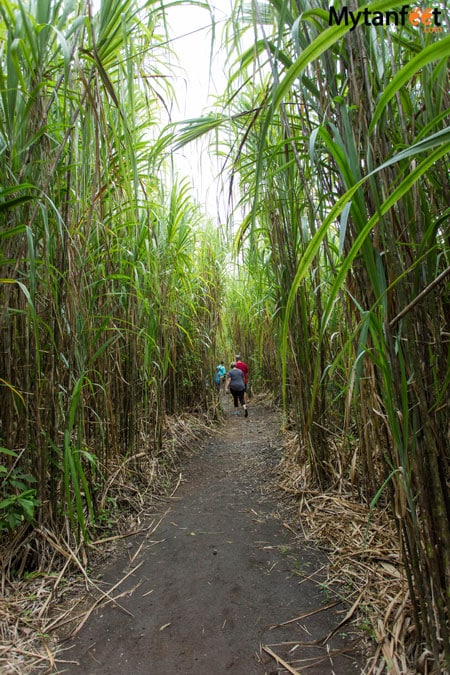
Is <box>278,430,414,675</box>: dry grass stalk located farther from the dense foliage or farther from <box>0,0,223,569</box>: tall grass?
<box>0,0,223,569</box>: tall grass

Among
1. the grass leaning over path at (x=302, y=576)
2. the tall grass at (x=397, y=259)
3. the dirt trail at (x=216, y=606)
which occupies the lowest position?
the dirt trail at (x=216, y=606)

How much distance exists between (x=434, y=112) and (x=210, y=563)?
159 centimetres

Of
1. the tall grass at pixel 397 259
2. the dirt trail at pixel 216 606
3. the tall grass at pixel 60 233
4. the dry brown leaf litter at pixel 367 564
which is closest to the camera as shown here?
the tall grass at pixel 397 259

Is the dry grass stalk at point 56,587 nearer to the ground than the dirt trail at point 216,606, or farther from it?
farther from it

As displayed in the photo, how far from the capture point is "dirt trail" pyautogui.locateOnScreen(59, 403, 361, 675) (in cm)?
92

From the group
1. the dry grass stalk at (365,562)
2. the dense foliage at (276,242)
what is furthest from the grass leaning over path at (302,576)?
the dense foliage at (276,242)

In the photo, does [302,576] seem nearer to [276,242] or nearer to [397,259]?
[397,259]

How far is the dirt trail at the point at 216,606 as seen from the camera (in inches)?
36.0

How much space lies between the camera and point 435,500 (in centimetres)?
65

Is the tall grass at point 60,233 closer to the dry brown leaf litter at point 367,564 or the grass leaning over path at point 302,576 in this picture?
the grass leaning over path at point 302,576

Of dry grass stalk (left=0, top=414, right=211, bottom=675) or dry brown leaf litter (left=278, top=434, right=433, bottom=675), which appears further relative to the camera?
dry grass stalk (left=0, top=414, right=211, bottom=675)

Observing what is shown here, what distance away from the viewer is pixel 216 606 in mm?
1110

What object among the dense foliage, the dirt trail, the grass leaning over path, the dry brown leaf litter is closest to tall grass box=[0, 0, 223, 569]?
the dense foliage

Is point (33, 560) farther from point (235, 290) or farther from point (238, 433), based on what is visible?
point (235, 290)
